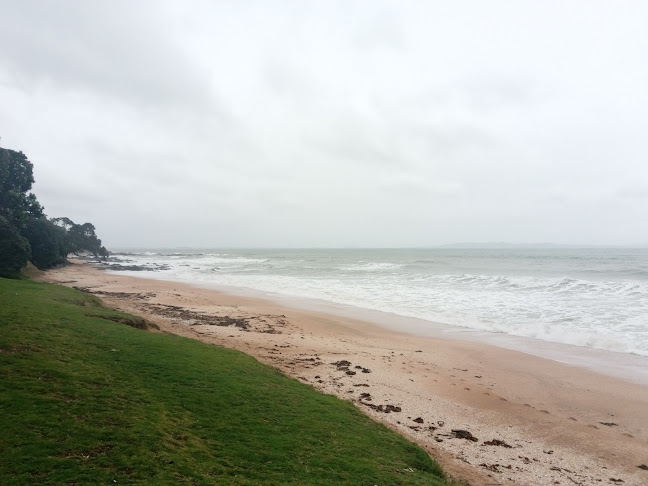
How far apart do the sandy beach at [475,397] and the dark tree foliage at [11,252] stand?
1065 cm

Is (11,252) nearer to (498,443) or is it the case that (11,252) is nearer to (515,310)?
(498,443)

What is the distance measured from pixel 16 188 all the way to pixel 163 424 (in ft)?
123

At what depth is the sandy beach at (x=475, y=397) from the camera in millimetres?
7191

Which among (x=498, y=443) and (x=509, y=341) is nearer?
(x=498, y=443)

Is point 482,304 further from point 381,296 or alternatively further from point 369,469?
point 369,469

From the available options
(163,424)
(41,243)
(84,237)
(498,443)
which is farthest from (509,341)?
(84,237)

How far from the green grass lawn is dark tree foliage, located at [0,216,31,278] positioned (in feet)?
51.9

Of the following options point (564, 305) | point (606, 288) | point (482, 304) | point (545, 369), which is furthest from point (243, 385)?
point (606, 288)

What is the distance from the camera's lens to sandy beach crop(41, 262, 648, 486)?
719 centimetres

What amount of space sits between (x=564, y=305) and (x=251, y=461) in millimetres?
24371

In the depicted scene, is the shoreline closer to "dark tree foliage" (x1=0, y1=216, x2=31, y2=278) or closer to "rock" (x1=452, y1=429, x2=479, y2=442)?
"rock" (x1=452, y1=429, x2=479, y2=442)

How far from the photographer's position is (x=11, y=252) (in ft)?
72.1

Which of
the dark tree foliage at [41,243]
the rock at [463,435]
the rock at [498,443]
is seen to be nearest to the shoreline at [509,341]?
the rock at [498,443]

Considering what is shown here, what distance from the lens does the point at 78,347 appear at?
25.7ft
